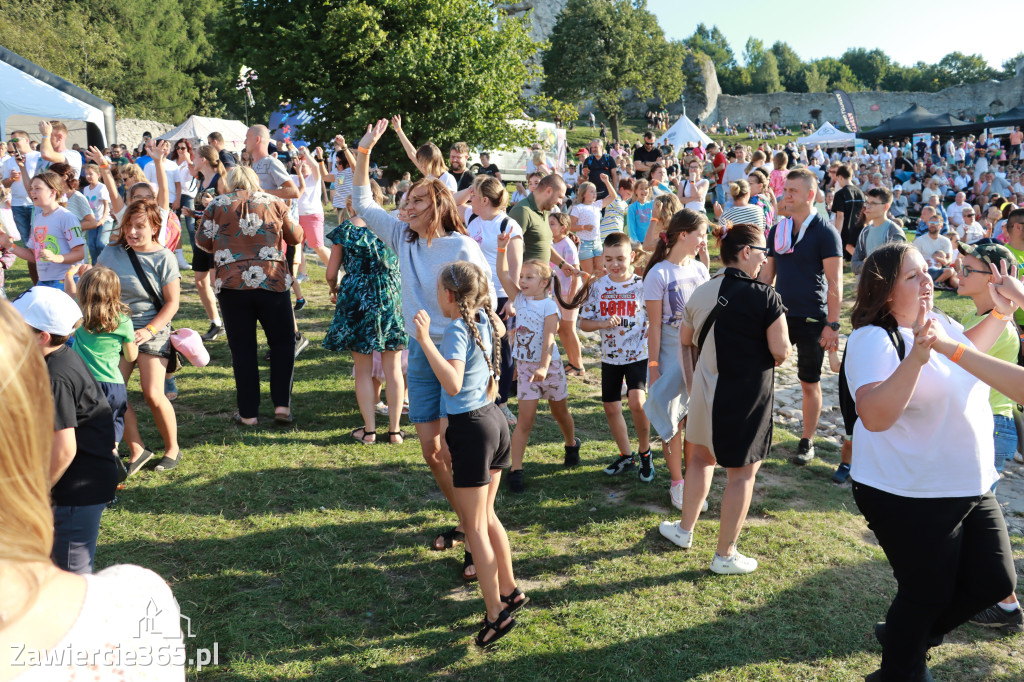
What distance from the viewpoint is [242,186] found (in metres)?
5.79

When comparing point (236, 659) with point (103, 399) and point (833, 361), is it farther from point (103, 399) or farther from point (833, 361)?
point (833, 361)

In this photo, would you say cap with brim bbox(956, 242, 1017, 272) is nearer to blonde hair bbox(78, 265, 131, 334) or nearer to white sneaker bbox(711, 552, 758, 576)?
white sneaker bbox(711, 552, 758, 576)

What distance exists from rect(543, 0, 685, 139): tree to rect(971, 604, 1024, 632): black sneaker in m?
50.8

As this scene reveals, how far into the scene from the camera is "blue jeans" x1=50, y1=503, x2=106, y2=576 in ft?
10.0

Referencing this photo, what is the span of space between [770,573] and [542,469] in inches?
73.7

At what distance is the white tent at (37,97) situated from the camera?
18312mm

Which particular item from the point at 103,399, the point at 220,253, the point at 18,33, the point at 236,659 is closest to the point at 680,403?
the point at 236,659

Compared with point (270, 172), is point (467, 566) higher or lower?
lower

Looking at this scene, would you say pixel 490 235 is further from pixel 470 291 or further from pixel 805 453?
pixel 805 453

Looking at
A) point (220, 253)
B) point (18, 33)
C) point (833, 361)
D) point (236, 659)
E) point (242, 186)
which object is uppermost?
point (18, 33)

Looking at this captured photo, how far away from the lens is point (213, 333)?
8297mm

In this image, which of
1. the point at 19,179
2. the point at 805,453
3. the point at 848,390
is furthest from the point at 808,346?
the point at 19,179

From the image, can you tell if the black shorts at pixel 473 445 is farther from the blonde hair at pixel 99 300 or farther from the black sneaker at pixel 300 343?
the black sneaker at pixel 300 343

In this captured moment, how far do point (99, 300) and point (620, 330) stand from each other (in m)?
3.35
